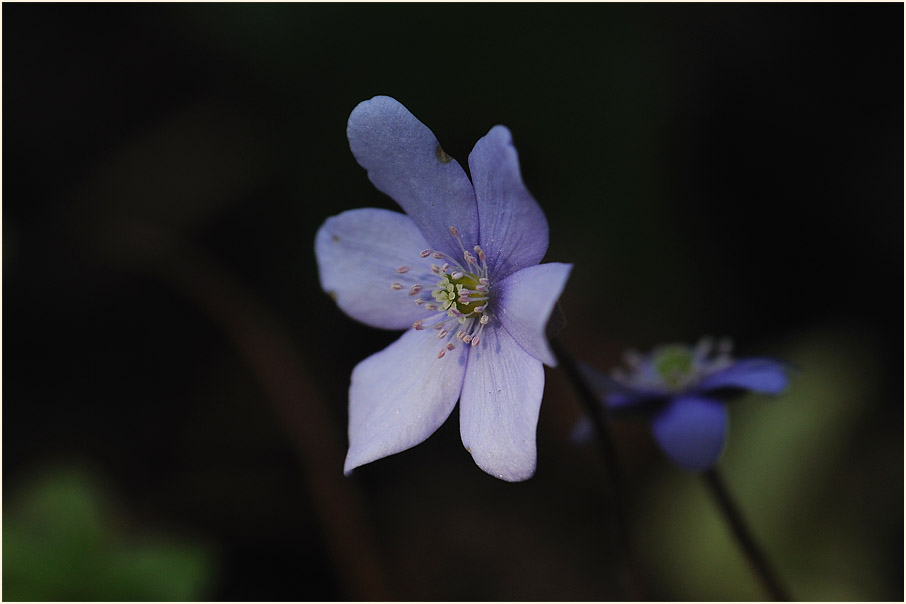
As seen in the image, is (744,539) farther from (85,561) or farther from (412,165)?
(85,561)

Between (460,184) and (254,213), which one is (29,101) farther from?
(460,184)

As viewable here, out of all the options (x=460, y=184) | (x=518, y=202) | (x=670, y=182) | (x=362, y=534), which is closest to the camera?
(x=518, y=202)

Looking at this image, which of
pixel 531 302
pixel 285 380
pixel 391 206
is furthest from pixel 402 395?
pixel 285 380

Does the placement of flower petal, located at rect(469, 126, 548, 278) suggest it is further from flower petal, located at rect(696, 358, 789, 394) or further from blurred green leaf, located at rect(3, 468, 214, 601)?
blurred green leaf, located at rect(3, 468, 214, 601)

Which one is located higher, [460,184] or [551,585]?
[460,184]

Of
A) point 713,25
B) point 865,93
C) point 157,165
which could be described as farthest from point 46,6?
point 865,93

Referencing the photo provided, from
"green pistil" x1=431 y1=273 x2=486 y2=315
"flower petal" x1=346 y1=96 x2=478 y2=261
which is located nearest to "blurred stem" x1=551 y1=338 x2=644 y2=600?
"green pistil" x1=431 y1=273 x2=486 y2=315
